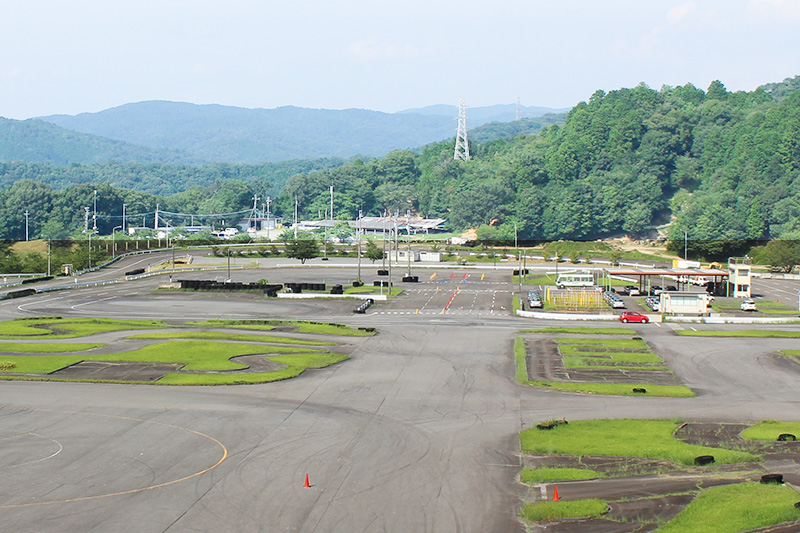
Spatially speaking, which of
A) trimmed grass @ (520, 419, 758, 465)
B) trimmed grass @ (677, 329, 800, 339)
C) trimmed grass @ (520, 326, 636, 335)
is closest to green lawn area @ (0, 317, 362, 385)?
trimmed grass @ (520, 326, 636, 335)

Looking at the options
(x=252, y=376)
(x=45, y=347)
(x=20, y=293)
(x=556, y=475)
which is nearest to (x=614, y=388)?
(x=556, y=475)

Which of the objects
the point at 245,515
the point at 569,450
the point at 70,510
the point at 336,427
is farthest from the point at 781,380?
the point at 70,510

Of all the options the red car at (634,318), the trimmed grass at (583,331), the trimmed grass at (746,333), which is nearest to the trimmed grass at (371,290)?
the trimmed grass at (583,331)

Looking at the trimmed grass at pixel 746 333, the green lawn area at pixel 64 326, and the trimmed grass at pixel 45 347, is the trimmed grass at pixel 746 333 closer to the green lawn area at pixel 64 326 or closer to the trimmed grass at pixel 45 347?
the green lawn area at pixel 64 326

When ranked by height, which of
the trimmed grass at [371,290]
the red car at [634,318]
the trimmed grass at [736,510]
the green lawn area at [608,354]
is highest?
the trimmed grass at [371,290]

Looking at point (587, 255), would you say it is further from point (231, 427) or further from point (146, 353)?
point (231, 427)
